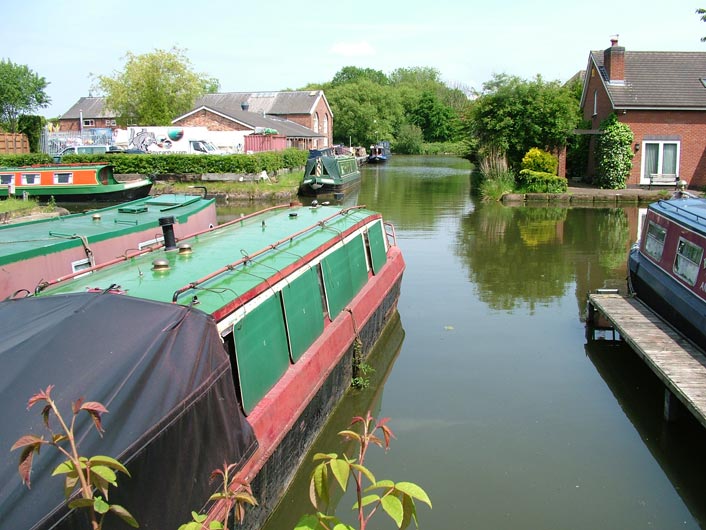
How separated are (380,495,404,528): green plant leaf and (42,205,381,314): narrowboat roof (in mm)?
2936

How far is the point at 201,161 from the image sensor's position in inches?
1203

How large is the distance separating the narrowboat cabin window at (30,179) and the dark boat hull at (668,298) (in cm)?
2026

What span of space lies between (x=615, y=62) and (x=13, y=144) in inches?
1184

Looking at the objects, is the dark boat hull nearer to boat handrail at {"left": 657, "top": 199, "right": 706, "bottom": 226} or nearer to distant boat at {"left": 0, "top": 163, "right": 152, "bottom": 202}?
boat handrail at {"left": 657, "top": 199, "right": 706, "bottom": 226}

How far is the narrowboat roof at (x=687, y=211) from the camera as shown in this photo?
332 inches

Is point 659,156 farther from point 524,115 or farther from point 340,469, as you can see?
point 340,469

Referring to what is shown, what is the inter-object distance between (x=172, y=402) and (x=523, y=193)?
23688 millimetres

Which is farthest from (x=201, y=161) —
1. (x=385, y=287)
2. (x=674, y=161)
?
(x=385, y=287)

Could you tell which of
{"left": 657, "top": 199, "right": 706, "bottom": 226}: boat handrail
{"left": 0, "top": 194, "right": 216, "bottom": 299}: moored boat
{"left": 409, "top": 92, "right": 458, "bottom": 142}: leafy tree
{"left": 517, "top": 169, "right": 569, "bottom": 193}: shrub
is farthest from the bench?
{"left": 409, "top": 92, "right": 458, "bottom": 142}: leafy tree

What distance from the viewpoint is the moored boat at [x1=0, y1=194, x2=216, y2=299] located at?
795cm

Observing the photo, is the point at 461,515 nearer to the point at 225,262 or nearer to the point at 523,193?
the point at 225,262

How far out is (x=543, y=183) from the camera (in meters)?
25.9

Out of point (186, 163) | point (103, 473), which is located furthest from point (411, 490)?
point (186, 163)

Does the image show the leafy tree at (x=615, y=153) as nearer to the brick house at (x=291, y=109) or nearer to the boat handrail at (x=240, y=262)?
the boat handrail at (x=240, y=262)
